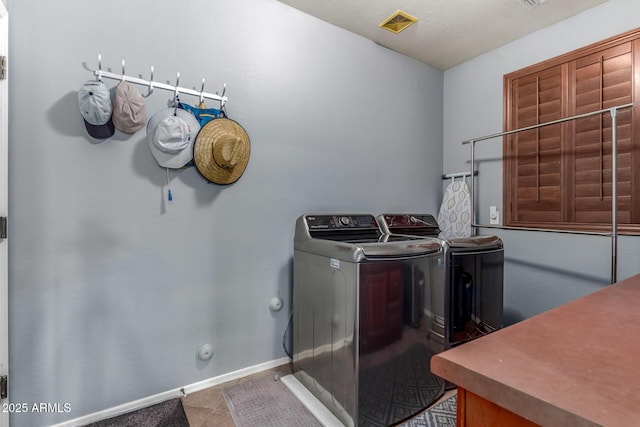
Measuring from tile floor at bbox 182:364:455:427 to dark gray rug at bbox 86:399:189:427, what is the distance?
0.04 m

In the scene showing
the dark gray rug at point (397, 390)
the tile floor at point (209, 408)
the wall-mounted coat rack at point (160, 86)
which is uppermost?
the wall-mounted coat rack at point (160, 86)

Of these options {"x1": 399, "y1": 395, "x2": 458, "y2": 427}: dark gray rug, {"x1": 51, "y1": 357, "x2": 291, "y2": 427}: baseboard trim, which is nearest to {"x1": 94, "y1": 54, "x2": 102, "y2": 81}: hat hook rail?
{"x1": 51, "y1": 357, "x2": 291, "y2": 427}: baseboard trim

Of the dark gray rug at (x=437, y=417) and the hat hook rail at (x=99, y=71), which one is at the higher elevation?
the hat hook rail at (x=99, y=71)

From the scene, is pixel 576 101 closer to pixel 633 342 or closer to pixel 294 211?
pixel 294 211

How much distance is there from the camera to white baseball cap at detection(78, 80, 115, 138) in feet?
4.73

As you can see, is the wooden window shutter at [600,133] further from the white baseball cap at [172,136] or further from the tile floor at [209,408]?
the white baseball cap at [172,136]

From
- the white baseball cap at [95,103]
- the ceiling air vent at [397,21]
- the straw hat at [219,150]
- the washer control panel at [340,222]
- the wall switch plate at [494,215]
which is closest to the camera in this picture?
the white baseball cap at [95,103]

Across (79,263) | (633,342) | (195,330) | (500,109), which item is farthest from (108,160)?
(500,109)

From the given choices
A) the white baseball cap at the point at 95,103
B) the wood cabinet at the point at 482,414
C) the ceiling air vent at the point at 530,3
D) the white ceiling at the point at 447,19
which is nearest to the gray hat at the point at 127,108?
the white baseball cap at the point at 95,103

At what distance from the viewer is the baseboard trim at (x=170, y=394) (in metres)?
1.59

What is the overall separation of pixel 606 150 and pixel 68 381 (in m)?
3.57

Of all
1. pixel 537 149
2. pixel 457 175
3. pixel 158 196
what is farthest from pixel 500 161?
pixel 158 196

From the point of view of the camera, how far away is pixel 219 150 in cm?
176

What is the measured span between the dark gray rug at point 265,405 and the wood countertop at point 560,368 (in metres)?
1.37
